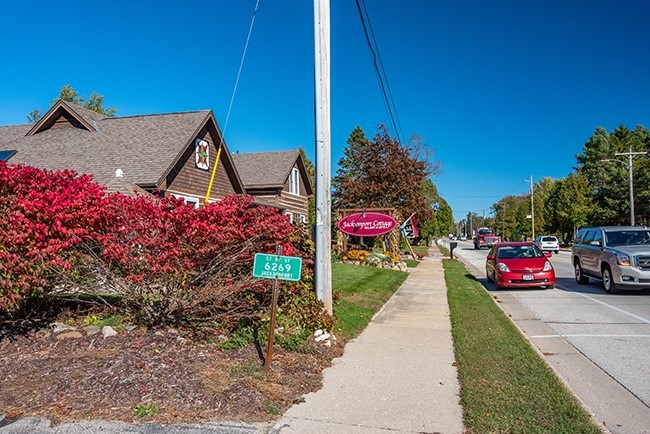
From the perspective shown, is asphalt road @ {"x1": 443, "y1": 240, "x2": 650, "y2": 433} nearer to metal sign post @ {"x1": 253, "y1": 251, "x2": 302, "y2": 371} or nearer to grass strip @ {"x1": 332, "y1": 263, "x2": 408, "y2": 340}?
grass strip @ {"x1": 332, "y1": 263, "x2": 408, "y2": 340}

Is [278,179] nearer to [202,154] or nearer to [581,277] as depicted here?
[202,154]

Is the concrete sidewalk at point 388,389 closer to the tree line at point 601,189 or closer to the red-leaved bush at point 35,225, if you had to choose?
the red-leaved bush at point 35,225

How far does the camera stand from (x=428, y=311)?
36.2 ft

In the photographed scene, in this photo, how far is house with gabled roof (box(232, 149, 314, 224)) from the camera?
29000 mm

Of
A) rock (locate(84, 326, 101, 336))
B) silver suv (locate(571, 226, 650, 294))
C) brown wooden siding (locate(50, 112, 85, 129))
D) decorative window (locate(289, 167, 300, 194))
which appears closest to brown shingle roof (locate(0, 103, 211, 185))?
brown wooden siding (locate(50, 112, 85, 129))

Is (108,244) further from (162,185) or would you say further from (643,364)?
(162,185)

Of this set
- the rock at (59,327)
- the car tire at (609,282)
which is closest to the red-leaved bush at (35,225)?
the rock at (59,327)

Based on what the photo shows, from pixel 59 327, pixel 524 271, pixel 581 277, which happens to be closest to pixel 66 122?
pixel 59 327

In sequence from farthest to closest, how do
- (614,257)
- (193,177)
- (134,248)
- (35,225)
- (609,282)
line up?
(193,177) < (609,282) < (614,257) < (134,248) < (35,225)

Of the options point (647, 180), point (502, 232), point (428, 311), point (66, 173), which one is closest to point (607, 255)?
point (428, 311)

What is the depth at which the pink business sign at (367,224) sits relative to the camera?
2245 cm

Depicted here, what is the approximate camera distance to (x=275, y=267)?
5.89 metres

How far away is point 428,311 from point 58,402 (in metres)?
7.79

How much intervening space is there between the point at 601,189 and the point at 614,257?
155ft
